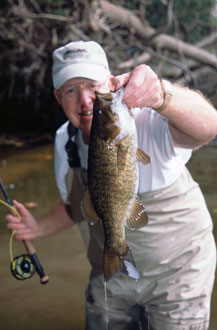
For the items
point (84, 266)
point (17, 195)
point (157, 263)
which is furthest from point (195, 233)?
point (17, 195)

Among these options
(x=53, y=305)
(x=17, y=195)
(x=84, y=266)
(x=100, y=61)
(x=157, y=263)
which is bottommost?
(x=17, y=195)

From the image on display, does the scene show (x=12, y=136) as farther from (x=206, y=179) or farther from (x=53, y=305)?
(x=53, y=305)

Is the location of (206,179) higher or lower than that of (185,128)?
lower

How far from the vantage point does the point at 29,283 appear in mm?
4258

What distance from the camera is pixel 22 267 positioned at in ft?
10.3

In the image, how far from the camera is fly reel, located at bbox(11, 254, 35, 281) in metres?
3.13

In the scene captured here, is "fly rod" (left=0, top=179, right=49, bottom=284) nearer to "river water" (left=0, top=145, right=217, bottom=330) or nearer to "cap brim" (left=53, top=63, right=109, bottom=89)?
"river water" (left=0, top=145, right=217, bottom=330)

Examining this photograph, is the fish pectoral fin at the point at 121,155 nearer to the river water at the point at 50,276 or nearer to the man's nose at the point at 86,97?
the man's nose at the point at 86,97

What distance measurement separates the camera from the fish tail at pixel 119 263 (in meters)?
2.02

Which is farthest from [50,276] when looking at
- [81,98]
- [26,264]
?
[81,98]

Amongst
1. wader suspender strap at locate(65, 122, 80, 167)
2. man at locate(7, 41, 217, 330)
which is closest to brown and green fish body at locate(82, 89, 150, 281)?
man at locate(7, 41, 217, 330)

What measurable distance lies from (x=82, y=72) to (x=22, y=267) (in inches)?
57.5

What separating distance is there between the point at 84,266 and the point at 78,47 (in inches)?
96.8

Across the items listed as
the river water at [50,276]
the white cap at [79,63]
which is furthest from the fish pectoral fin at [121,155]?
the river water at [50,276]
